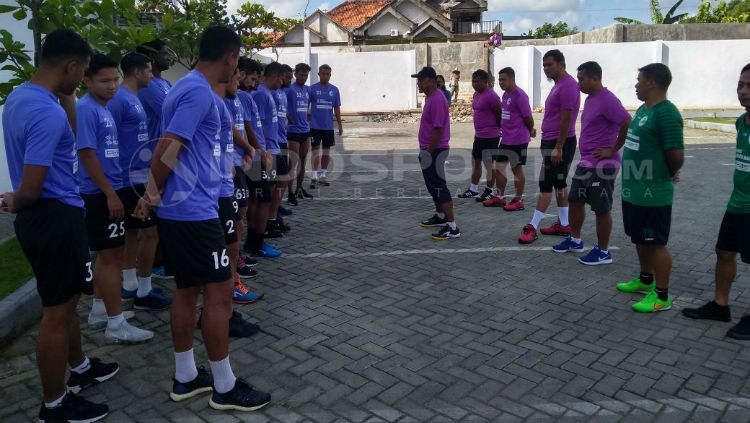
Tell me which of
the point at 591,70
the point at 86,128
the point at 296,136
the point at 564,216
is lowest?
the point at 564,216

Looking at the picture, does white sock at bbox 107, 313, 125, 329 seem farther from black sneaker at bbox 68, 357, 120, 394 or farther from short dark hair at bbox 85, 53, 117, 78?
short dark hair at bbox 85, 53, 117, 78

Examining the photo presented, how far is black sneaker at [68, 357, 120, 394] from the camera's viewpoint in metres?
3.57

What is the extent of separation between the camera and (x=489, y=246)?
6641mm

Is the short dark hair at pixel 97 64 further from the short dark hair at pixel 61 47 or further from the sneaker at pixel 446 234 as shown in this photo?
the sneaker at pixel 446 234

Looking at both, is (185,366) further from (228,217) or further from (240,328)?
(228,217)

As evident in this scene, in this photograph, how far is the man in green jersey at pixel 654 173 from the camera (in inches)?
180

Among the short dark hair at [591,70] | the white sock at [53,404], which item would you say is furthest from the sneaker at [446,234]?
the white sock at [53,404]

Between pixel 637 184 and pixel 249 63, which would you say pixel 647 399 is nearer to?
pixel 637 184

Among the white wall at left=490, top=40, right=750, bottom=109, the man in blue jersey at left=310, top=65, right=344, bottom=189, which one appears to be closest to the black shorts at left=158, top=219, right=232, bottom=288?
the man in blue jersey at left=310, top=65, right=344, bottom=189

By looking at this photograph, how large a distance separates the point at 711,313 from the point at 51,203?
452cm

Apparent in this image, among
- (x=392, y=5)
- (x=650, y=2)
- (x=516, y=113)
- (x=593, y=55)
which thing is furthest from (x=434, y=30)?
(x=516, y=113)

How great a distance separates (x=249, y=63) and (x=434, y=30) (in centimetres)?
3839

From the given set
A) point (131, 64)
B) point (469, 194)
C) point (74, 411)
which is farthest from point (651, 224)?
point (469, 194)

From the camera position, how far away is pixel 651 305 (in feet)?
15.5
